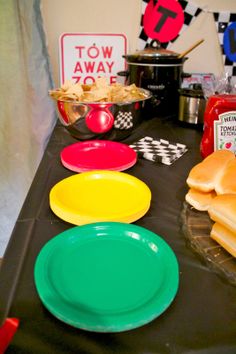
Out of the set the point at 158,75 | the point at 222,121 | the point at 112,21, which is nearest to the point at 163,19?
the point at 112,21

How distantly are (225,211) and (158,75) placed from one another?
2.45 feet

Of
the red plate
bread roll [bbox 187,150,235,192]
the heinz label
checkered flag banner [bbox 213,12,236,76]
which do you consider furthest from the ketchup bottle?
checkered flag banner [bbox 213,12,236,76]

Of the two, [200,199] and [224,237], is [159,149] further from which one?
[224,237]

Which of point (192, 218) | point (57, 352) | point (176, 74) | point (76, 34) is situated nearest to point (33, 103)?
point (76, 34)

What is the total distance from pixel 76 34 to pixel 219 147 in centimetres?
87

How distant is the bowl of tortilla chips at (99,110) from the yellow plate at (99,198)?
0.23 metres

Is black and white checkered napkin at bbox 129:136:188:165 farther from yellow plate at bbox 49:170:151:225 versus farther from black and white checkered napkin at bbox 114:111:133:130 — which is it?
yellow plate at bbox 49:170:151:225

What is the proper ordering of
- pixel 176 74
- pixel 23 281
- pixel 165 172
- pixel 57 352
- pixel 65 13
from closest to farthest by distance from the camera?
pixel 57 352, pixel 23 281, pixel 165 172, pixel 176 74, pixel 65 13

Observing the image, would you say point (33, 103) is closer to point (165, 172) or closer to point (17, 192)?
point (17, 192)

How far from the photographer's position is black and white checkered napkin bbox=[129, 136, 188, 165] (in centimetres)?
85

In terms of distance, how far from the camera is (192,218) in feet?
1.85

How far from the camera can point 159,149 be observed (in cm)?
91

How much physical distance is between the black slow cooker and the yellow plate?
55 centimetres

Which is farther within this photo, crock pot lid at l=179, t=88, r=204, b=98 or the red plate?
crock pot lid at l=179, t=88, r=204, b=98
